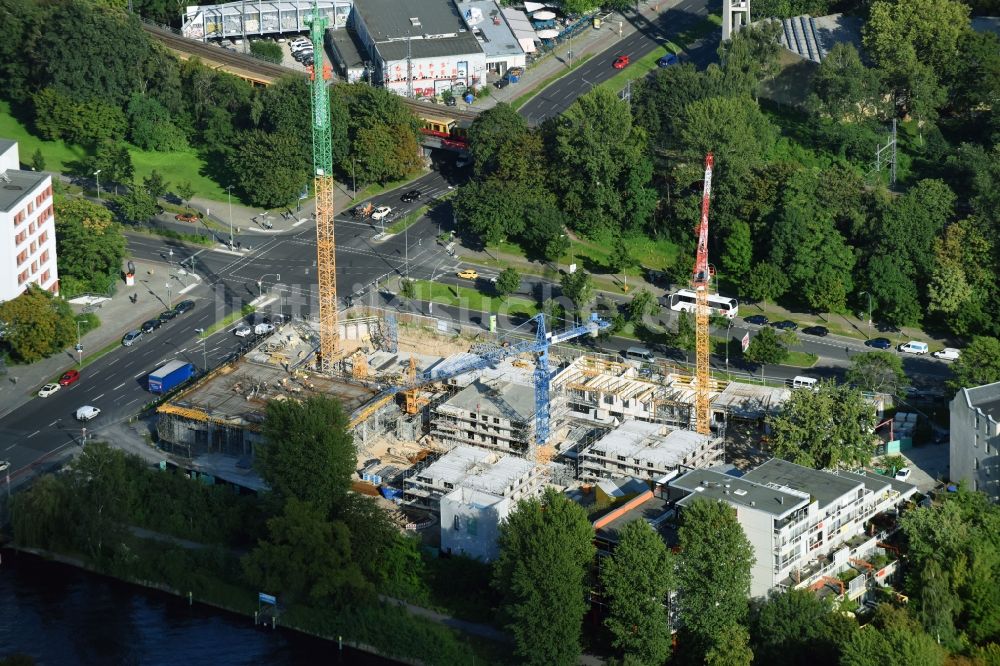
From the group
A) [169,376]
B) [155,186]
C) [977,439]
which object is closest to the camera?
[977,439]

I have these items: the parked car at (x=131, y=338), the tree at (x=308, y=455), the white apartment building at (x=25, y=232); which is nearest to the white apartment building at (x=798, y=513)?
the tree at (x=308, y=455)

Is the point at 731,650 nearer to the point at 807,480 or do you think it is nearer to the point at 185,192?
the point at 807,480

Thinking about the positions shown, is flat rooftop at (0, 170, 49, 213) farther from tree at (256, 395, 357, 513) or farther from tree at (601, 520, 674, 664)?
tree at (601, 520, 674, 664)

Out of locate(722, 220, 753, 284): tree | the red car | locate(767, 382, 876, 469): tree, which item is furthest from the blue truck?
locate(767, 382, 876, 469): tree

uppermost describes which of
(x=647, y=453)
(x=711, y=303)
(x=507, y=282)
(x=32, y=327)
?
(x=32, y=327)

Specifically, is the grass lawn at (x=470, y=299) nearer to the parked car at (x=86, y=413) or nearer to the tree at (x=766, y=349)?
the tree at (x=766, y=349)

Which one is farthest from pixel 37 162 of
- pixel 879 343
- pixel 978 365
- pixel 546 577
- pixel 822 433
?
pixel 978 365
